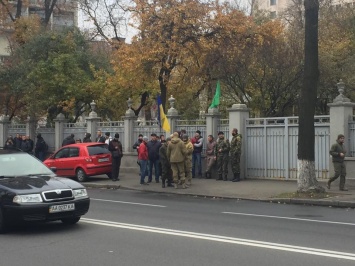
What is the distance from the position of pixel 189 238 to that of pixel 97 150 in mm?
13136

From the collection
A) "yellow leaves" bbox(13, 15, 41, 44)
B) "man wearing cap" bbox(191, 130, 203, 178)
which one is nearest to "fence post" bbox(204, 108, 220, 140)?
"man wearing cap" bbox(191, 130, 203, 178)

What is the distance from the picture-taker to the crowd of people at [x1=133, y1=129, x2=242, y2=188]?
18.5m

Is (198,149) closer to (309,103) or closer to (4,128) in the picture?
(309,103)

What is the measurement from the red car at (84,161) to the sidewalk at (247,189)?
462 mm

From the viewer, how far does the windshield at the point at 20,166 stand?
10703 millimetres

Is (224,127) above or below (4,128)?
below

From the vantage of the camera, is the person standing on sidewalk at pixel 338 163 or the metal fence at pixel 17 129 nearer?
the person standing on sidewalk at pixel 338 163

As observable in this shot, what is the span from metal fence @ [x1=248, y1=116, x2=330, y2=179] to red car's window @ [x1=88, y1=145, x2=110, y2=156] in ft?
18.2

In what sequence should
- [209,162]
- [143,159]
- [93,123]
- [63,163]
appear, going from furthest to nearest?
[93,123] < [63,163] < [209,162] < [143,159]

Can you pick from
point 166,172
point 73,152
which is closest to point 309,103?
point 166,172

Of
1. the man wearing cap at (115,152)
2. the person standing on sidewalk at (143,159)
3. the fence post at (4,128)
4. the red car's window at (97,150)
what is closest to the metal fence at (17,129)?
the fence post at (4,128)

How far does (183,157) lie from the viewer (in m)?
18.5

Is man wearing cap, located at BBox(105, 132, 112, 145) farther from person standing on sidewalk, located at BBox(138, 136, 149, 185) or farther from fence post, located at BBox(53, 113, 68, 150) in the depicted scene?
fence post, located at BBox(53, 113, 68, 150)

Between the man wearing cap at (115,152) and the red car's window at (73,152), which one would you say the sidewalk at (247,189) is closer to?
the man wearing cap at (115,152)
